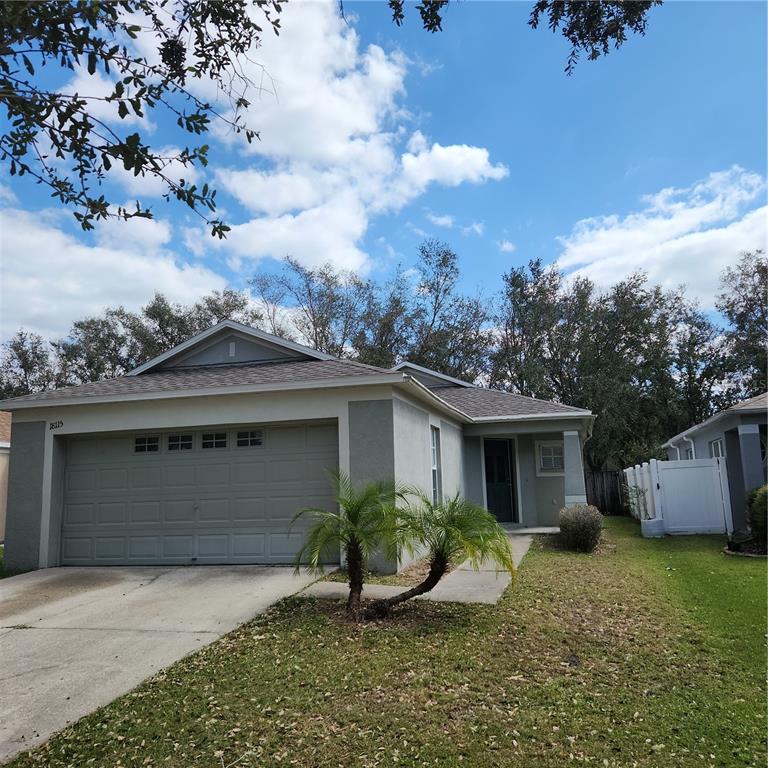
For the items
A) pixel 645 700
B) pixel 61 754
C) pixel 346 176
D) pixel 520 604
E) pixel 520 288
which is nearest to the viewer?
pixel 61 754

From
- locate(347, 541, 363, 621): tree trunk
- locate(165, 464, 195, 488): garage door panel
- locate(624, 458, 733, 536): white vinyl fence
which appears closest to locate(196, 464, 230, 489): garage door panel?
locate(165, 464, 195, 488): garage door panel

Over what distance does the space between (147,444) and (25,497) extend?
7.33 feet

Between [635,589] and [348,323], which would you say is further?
[348,323]

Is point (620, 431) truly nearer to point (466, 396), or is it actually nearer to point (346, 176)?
point (466, 396)

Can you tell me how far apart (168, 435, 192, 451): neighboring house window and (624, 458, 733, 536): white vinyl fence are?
9.94m

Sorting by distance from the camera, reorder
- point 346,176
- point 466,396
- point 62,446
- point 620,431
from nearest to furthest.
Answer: point 346,176, point 62,446, point 466,396, point 620,431

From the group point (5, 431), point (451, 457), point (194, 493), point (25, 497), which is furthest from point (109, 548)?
point (5, 431)

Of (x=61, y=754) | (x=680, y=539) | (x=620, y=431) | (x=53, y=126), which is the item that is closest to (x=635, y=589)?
(x=680, y=539)

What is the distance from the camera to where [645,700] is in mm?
4402

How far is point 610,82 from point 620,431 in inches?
987

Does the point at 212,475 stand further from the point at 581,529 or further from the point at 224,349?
the point at 581,529

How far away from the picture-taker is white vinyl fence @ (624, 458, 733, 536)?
1341cm

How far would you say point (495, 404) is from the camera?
16594mm

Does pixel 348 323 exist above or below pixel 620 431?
above
